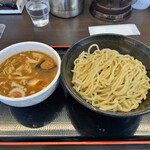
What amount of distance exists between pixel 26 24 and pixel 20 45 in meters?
0.79

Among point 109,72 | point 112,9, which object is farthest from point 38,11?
point 109,72

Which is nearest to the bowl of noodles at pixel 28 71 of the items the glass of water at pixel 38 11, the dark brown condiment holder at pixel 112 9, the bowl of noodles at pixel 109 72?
the bowl of noodles at pixel 109 72

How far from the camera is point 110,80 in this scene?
1.05m

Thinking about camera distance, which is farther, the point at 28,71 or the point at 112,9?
the point at 112,9

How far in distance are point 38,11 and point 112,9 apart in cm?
86

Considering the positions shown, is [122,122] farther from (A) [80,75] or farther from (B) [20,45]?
(B) [20,45]

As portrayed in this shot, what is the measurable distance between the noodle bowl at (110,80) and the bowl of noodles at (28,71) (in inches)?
7.1

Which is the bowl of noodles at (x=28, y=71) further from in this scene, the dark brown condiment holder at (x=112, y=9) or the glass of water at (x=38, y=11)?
the dark brown condiment holder at (x=112, y=9)

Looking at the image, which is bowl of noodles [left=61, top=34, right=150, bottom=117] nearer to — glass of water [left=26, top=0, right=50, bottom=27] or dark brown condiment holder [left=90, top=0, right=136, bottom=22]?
dark brown condiment holder [left=90, top=0, right=136, bottom=22]

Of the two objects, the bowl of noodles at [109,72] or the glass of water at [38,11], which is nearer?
the bowl of noodles at [109,72]

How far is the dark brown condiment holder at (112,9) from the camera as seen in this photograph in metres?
1.78

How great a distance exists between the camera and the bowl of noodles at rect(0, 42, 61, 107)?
95 centimetres

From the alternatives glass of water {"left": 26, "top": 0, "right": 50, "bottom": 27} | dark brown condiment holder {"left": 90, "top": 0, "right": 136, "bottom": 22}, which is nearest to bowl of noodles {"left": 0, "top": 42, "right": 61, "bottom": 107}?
glass of water {"left": 26, "top": 0, "right": 50, "bottom": 27}

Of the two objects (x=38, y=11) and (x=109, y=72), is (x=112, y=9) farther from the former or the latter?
(x=109, y=72)
